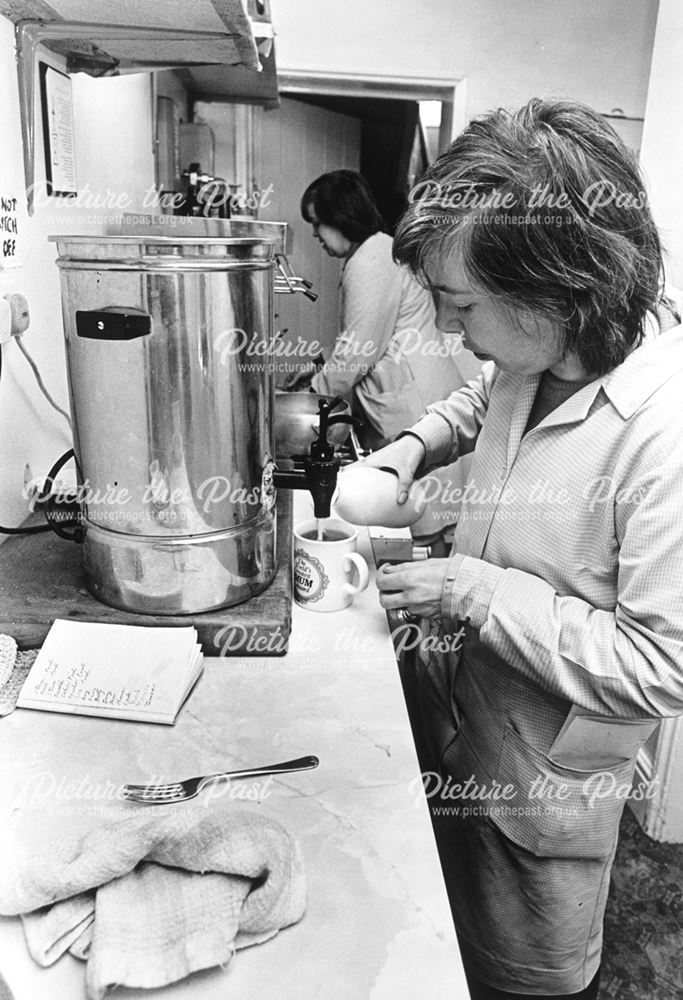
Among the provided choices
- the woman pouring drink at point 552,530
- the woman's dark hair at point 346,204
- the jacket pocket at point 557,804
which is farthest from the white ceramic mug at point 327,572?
the woman's dark hair at point 346,204

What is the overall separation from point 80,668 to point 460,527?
551 millimetres

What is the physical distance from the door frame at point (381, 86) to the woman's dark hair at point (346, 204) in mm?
313

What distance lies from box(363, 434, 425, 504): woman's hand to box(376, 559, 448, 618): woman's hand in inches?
8.8

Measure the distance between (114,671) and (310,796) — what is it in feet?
0.97

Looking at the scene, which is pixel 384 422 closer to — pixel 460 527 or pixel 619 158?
pixel 460 527

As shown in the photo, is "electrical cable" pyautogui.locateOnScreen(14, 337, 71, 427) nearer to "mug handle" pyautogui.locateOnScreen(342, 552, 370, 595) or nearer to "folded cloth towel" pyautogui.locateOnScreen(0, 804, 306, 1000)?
"mug handle" pyautogui.locateOnScreen(342, 552, 370, 595)

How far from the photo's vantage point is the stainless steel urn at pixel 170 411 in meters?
0.87

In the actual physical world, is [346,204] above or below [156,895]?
above

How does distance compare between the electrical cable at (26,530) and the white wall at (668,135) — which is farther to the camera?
the white wall at (668,135)

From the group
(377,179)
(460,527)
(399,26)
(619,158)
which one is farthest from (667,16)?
(377,179)

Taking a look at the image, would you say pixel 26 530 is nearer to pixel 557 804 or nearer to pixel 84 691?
pixel 84 691

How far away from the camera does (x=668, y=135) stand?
1.73 m

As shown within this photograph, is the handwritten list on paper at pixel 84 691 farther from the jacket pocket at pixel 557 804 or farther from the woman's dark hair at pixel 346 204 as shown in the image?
the woman's dark hair at pixel 346 204

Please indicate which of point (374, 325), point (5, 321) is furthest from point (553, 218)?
point (374, 325)
